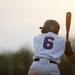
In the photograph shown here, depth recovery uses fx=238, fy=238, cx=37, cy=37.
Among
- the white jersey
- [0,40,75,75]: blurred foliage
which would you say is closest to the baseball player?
the white jersey

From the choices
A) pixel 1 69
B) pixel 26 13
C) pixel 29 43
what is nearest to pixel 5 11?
pixel 26 13

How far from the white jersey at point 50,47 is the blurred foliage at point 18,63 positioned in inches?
18.2

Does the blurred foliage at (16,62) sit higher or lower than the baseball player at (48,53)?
lower

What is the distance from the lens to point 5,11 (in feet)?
4.84

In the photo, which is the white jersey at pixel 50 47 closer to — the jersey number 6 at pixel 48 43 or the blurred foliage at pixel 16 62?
the jersey number 6 at pixel 48 43

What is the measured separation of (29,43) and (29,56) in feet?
0.29

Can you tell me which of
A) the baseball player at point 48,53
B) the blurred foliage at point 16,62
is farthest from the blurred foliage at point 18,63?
the baseball player at point 48,53

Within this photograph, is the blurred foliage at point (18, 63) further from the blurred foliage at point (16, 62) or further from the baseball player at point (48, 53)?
the baseball player at point (48, 53)

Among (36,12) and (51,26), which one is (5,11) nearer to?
(36,12)

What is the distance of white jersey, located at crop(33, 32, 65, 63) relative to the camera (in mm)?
1051

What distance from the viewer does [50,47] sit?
3.45 ft

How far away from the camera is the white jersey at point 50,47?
1051 mm

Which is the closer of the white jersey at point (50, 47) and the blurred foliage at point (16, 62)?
the white jersey at point (50, 47)

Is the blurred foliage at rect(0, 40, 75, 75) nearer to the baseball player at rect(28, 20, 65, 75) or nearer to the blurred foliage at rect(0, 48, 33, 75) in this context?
the blurred foliage at rect(0, 48, 33, 75)
